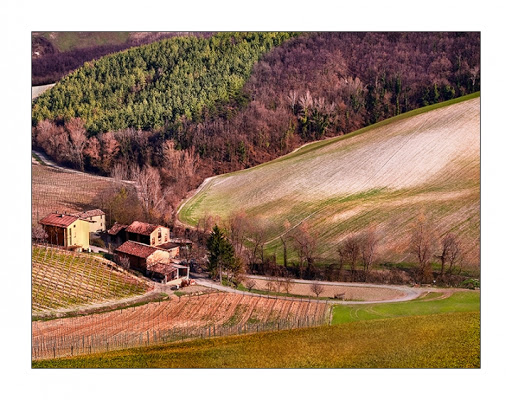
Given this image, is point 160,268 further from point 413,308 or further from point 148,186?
point 413,308

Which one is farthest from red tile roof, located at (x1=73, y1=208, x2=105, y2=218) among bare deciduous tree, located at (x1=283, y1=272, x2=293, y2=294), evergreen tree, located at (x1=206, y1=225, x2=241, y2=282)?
bare deciduous tree, located at (x1=283, y1=272, x2=293, y2=294)

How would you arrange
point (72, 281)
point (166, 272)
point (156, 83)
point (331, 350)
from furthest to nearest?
point (156, 83), point (166, 272), point (72, 281), point (331, 350)

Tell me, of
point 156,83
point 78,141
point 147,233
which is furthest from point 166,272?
point 156,83

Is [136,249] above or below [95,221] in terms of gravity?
below

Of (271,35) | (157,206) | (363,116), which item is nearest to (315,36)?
(271,35)

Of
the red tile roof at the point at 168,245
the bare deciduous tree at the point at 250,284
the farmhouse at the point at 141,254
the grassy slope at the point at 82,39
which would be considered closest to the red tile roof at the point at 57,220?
the farmhouse at the point at 141,254

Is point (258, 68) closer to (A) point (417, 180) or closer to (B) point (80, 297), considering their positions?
(A) point (417, 180)

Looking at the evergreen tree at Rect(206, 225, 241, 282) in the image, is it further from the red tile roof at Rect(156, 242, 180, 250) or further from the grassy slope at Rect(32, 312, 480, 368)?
the grassy slope at Rect(32, 312, 480, 368)
